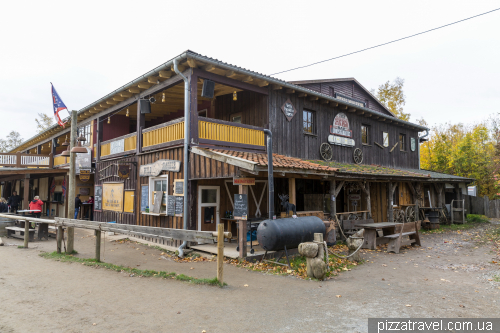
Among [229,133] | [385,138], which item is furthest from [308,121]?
[385,138]

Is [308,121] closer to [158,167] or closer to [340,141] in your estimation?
[340,141]

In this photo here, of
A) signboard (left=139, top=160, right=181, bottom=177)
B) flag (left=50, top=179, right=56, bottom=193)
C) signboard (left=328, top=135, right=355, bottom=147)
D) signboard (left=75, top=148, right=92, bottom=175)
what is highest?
signboard (left=328, top=135, right=355, bottom=147)

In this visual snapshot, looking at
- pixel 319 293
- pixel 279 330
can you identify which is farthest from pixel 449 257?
pixel 279 330

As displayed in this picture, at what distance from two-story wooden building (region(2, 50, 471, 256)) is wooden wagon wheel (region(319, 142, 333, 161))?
4cm

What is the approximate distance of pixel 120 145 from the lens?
14305 mm

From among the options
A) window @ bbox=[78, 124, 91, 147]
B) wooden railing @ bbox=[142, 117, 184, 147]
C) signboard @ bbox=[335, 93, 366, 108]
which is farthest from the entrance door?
signboard @ bbox=[335, 93, 366, 108]

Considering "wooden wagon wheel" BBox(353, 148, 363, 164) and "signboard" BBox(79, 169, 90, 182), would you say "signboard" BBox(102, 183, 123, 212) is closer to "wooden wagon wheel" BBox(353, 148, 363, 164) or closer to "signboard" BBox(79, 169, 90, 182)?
"signboard" BBox(79, 169, 90, 182)

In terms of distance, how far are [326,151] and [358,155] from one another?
2.64 meters

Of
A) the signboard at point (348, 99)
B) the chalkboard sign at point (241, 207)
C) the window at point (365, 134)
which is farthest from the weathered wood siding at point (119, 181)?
the window at point (365, 134)

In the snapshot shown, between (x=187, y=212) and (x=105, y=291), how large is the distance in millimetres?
4514

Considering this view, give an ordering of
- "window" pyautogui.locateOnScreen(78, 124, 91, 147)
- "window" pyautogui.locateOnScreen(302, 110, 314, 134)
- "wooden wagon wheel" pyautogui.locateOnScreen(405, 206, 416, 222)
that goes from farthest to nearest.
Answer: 1. "window" pyautogui.locateOnScreen(78, 124, 91, 147)
2. "wooden wagon wheel" pyautogui.locateOnScreen(405, 206, 416, 222)
3. "window" pyautogui.locateOnScreen(302, 110, 314, 134)

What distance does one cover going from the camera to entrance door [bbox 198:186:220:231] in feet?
36.1

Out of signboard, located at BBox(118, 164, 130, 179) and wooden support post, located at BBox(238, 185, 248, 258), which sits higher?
signboard, located at BBox(118, 164, 130, 179)

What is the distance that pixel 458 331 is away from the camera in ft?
14.2
